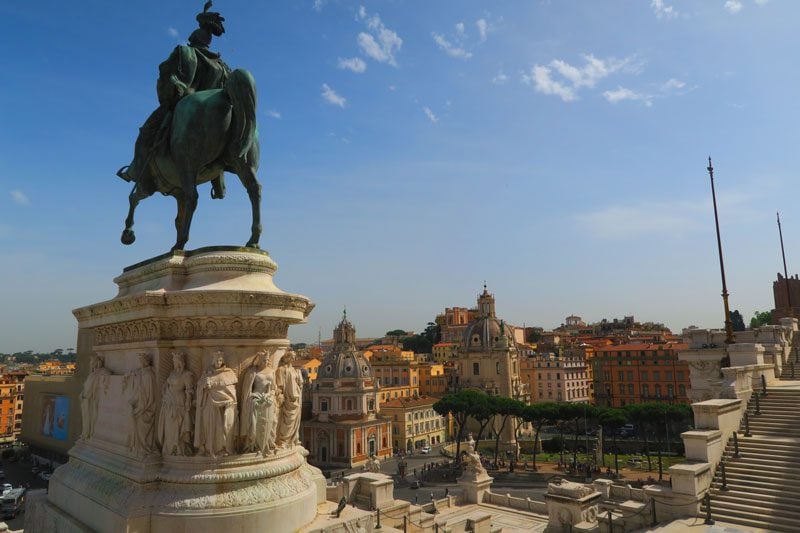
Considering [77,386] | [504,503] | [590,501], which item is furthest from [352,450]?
[590,501]

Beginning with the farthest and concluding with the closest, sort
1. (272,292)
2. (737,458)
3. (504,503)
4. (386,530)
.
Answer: (504,503) < (737,458) < (386,530) < (272,292)

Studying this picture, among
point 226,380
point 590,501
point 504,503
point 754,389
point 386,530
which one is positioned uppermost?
point 226,380

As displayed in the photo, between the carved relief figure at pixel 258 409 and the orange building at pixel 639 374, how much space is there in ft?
224

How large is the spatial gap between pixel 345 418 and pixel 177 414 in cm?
5598

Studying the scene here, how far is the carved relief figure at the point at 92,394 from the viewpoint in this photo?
8.43m

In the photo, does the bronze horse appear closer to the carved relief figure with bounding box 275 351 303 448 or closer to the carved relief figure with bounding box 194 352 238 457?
the carved relief figure with bounding box 275 351 303 448

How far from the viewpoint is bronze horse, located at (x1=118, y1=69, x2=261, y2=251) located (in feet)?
26.8

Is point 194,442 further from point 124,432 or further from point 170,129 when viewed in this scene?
point 170,129

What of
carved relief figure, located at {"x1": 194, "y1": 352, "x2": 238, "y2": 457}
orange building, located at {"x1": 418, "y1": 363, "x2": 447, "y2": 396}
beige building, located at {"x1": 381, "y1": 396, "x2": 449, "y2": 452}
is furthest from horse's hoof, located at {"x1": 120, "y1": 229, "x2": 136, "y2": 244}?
orange building, located at {"x1": 418, "y1": 363, "x2": 447, "y2": 396}

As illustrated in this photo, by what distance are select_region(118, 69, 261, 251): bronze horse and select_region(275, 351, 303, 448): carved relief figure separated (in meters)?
1.99

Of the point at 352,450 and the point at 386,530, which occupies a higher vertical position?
the point at 386,530

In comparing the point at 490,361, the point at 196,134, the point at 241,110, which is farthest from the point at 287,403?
the point at 490,361

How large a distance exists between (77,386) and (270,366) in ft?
144

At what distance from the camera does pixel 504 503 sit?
21.5 meters
